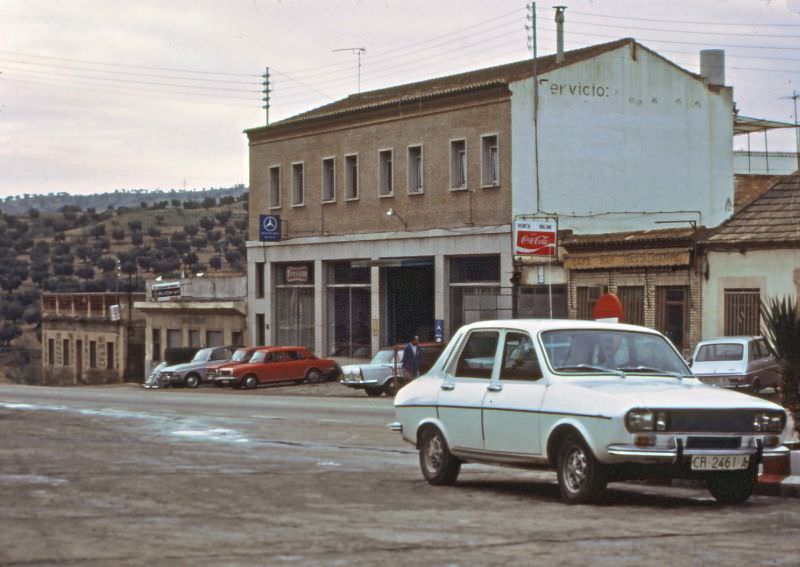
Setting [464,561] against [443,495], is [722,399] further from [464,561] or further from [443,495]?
[464,561]

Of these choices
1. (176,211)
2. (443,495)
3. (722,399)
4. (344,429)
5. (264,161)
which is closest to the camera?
(722,399)

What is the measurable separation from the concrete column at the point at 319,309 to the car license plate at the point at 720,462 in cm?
4746

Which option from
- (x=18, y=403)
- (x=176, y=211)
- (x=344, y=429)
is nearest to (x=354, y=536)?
(x=344, y=429)

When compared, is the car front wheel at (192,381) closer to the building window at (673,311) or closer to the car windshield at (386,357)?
the car windshield at (386,357)

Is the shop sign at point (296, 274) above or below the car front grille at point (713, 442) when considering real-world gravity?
above

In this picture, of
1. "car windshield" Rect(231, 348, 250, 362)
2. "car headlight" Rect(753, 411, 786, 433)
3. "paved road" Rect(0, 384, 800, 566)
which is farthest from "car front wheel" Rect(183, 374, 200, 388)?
"car headlight" Rect(753, 411, 786, 433)

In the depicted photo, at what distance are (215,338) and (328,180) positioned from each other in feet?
42.0

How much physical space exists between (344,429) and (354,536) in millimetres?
14806

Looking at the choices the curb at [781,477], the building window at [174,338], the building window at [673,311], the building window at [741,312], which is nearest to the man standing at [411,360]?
the building window at [673,311]

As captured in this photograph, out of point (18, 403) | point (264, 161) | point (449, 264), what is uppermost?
point (264, 161)

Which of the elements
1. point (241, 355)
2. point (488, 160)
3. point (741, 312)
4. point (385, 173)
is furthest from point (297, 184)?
point (741, 312)

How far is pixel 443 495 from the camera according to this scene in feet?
48.1

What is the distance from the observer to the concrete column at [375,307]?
56906 mm

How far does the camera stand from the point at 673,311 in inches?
1722
